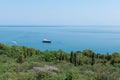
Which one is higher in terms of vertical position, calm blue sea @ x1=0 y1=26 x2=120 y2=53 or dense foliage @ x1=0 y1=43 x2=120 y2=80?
dense foliage @ x1=0 y1=43 x2=120 y2=80

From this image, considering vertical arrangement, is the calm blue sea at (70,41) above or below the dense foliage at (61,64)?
below

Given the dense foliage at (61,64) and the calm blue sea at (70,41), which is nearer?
the dense foliage at (61,64)

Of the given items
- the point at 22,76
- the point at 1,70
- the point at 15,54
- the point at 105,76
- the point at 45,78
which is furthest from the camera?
the point at 15,54

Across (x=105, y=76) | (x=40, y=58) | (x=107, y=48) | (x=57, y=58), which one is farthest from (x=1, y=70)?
(x=107, y=48)

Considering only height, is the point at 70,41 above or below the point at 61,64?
below

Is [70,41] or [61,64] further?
[70,41]

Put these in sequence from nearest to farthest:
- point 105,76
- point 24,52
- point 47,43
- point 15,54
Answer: point 105,76 < point 15,54 < point 24,52 < point 47,43

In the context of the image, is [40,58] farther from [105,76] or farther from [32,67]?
[105,76]

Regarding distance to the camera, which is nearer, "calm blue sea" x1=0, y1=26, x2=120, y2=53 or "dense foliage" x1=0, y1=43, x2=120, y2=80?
"dense foliage" x1=0, y1=43, x2=120, y2=80
